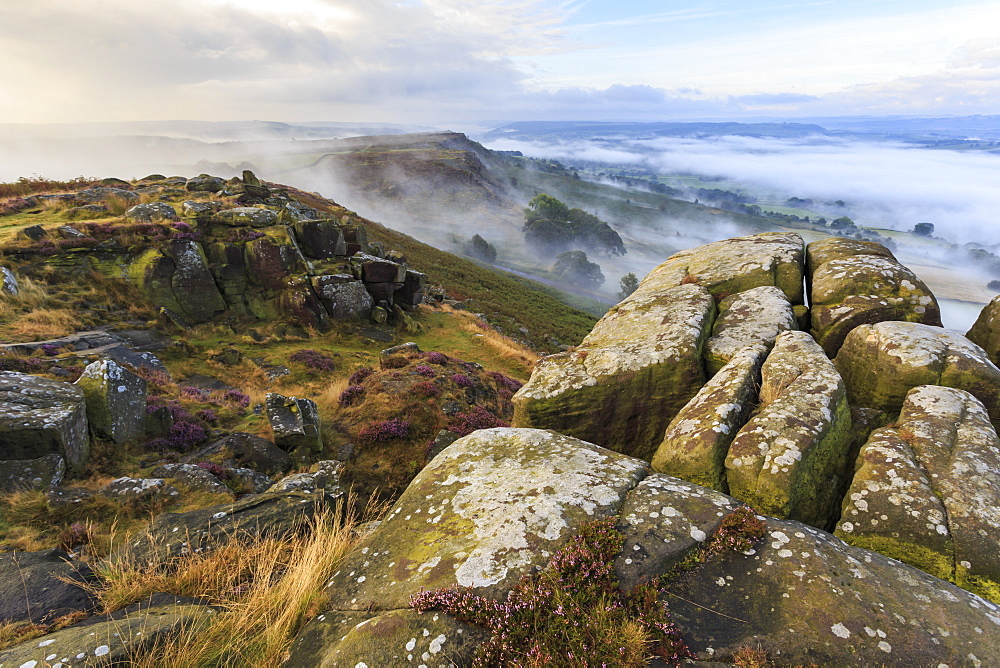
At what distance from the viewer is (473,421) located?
1927cm

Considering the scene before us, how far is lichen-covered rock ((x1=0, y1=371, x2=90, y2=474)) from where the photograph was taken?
1034 cm

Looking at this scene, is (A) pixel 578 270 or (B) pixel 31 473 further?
(A) pixel 578 270

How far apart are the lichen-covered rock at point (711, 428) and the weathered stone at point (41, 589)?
856 cm

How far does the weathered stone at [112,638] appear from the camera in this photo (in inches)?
171

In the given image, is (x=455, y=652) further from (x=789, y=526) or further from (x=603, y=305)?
(x=603, y=305)

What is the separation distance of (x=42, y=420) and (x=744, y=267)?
20.1 metres

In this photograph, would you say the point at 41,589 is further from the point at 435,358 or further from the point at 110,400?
the point at 435,358

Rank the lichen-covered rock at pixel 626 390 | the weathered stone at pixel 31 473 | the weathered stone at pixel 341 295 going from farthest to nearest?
the weathered stone at pixel 341 295
the lichen-covered rock at pixel 626 390
the weathered stone at pixel 31 473

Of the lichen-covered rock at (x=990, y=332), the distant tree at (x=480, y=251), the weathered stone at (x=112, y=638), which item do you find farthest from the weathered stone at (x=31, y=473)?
the distant tree at (x=480, y=251)

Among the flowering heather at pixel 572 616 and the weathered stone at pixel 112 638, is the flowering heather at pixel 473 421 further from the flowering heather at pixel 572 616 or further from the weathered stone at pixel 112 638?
the flowering heather at pixel 572 616

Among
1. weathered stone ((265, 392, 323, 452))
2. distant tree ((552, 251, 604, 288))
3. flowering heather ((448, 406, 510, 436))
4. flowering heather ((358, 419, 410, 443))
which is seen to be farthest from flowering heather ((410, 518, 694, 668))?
distant tree ((552, 251, 604, 288))

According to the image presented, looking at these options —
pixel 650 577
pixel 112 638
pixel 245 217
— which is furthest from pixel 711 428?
pixel 245 217

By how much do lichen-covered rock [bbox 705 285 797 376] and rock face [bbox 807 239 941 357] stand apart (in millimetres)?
790

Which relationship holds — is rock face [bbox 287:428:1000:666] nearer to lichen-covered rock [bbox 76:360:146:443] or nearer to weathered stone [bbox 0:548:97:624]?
weathered stone [bbox 0:548:97:624]
